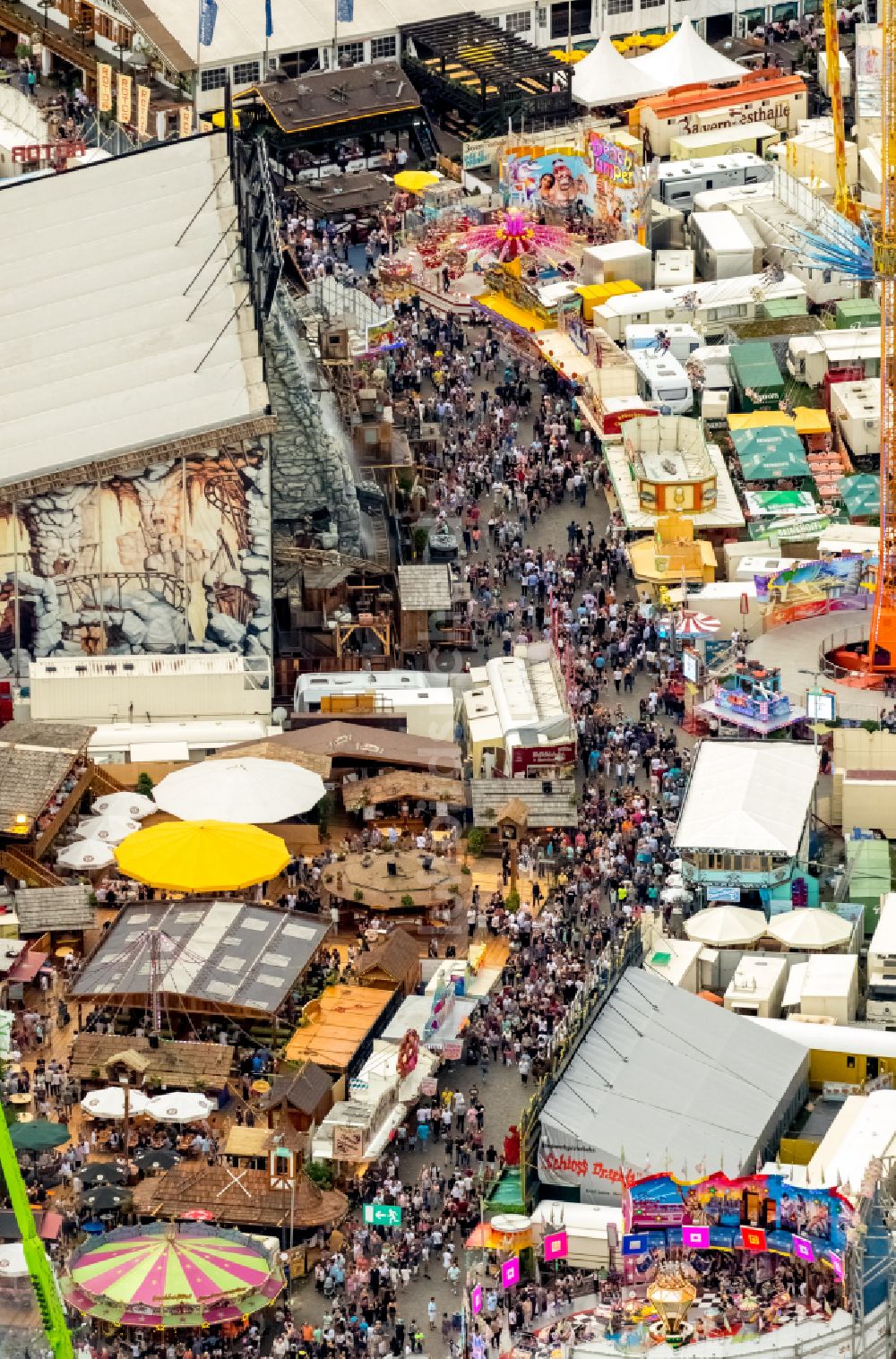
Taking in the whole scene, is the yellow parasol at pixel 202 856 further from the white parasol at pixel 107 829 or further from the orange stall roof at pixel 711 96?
the orange stall roof at pixel 711 96

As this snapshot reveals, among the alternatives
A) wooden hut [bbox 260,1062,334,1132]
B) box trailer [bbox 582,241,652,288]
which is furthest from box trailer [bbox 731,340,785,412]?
wooden hut [bbox 260,1062,334,1132]

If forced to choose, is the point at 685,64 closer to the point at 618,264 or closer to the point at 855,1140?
the point at 618,264

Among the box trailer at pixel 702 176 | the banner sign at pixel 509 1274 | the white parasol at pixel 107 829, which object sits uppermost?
the box trailer at pixel 702 176

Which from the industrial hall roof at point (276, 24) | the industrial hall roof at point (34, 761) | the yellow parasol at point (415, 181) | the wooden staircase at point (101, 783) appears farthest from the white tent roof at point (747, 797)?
the industrial hall roof at point (276, 24)

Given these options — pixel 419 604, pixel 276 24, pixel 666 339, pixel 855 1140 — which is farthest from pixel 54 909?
pixel 276 24

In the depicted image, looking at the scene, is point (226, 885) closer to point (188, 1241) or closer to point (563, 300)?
point (188, 1241)

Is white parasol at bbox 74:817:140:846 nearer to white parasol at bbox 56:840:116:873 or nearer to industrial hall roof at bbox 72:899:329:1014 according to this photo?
white parasol at bbox 56:840:116:873
